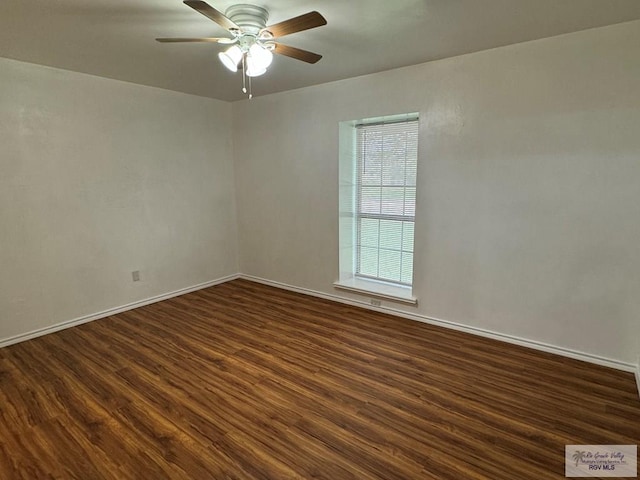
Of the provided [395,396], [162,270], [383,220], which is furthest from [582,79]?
[162,270]

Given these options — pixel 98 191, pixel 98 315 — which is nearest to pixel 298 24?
pixel 98 191

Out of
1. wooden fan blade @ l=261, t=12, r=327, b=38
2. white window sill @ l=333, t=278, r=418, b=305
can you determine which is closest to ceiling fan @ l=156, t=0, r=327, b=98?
wooden fan blade @ l=261, t=12, r=327, b=38

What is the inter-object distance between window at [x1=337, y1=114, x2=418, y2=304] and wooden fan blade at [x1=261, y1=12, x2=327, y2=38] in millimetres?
1779

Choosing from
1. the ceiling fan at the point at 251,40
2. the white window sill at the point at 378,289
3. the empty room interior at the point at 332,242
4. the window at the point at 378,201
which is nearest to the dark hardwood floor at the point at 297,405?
the empty room interior at the point at 332,242

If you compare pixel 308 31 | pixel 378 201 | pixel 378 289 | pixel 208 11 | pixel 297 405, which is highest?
pixel 308 31

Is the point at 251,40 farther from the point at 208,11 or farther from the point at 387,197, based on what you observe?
the point at 387,197

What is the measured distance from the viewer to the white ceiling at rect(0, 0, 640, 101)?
2018 millimetres

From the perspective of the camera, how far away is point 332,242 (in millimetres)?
4043

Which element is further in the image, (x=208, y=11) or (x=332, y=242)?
(x=332, y=242)

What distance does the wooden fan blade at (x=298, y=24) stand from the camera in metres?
1.72

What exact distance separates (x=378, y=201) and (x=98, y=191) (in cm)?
303

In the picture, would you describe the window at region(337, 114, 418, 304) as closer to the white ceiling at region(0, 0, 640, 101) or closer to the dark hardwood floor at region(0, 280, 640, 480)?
the white ceiling at region(0, 0, 640, 101)

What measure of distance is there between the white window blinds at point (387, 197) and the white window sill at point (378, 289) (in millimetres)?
100

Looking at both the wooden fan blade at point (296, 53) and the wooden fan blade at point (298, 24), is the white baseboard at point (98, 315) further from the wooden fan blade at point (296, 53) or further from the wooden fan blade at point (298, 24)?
the wooden fan blade at point (298, 24)
